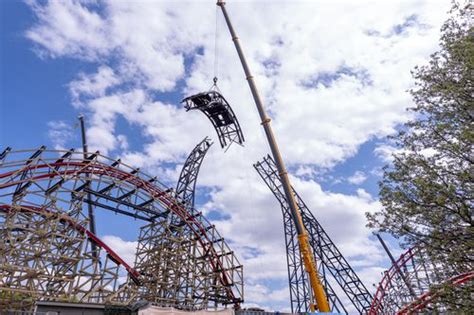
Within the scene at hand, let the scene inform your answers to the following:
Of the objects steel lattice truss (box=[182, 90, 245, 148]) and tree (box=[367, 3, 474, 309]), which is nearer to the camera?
tree (box=[367, 3, 474, 309])

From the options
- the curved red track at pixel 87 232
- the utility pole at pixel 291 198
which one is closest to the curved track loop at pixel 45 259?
the curved red track at pixel 87 232

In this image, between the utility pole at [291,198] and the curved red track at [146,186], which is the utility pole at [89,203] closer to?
the curved red track at [146,186]

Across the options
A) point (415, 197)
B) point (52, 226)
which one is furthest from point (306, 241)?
point (52, 226)

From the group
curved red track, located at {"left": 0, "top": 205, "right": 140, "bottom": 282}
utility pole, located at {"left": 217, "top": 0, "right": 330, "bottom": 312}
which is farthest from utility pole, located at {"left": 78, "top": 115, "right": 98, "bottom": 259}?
utility pole, located at {"left": 217, "top": 0, "right": 330, "bottom": 312}

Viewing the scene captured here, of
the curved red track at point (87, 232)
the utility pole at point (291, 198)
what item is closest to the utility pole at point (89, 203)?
the curved red track at point (87, 232)

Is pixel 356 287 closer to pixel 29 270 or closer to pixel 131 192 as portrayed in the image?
pixel 131 192

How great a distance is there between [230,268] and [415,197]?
20.6 meters

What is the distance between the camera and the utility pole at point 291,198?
19.8 metres

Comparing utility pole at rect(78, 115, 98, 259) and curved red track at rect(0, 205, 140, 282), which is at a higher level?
utility pole at rect(78, 115, 98, 259)

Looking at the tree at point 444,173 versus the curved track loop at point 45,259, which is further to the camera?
the curved track loop at point 45,259

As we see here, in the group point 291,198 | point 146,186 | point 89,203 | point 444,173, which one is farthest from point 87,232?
point 444,173

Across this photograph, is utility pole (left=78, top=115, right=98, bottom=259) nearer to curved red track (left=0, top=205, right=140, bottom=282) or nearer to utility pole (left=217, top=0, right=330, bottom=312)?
curved red track (left=0, top=205, right=140, bottom=282)

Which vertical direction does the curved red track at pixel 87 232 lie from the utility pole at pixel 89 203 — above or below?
below

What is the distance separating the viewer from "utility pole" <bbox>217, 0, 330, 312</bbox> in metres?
19.8
